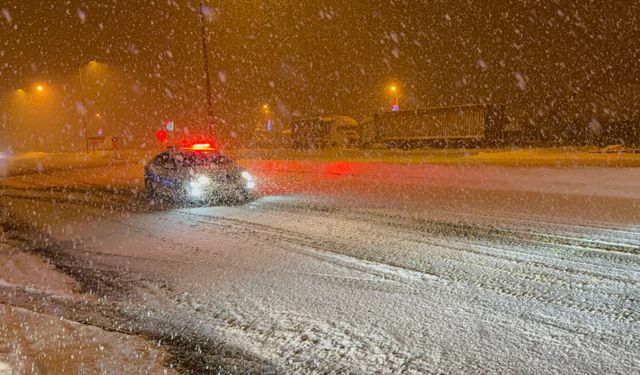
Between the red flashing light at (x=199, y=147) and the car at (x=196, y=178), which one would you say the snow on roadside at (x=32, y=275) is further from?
the red flashing light at (x=199, y=147)

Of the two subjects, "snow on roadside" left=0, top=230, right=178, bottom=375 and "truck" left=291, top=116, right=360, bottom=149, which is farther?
"truck" left=291, top=116, right=360, bottom=149

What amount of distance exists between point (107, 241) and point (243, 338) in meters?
4.53

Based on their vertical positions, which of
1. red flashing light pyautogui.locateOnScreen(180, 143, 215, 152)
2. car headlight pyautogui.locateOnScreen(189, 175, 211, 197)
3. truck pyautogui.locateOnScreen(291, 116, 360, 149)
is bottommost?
car headlight pyautogui.locateOnScreen(189, 175, 211, 197)

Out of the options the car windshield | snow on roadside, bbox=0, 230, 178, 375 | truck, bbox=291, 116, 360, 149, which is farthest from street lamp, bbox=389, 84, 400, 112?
snow on roadside, bbox=0, 230, 178, 375

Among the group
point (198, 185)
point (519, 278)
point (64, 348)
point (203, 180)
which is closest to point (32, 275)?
point (64, 348)

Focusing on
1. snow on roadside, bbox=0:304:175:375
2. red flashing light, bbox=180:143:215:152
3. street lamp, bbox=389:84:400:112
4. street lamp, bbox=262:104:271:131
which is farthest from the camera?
street lamp, bbox=262:104:271:131

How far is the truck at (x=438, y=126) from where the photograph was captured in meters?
28.3

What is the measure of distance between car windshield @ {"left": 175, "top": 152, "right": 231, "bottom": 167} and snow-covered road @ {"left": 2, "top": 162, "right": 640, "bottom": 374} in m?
1.56

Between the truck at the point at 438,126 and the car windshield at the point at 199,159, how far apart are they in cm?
1902

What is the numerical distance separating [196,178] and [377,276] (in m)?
6.77

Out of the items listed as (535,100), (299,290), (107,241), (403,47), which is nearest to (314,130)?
(403,47)

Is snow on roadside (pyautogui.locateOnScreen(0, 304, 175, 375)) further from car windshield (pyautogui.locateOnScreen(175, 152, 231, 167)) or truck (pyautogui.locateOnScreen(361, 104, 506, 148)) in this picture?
Result: truck (pyautogui.locateOnScreen(361, 104, 506, 148))

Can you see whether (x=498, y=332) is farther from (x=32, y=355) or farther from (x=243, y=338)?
(x=32, y=355)

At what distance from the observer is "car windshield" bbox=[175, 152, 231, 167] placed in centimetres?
1219
